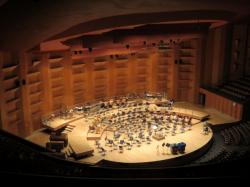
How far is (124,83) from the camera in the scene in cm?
1755

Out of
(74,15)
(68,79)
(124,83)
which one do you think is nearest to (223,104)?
(124,83)

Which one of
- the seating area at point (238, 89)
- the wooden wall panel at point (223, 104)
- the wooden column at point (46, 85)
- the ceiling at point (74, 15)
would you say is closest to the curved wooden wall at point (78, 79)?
the wooden column at point (46, 85)

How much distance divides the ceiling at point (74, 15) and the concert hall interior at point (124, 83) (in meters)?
0.03

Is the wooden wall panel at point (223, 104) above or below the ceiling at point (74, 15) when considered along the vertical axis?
below

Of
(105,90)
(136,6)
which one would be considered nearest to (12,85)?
(105,90)

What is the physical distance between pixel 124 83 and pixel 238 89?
6067 mm

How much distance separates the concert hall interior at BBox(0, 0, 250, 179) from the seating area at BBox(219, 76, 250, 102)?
53 mm

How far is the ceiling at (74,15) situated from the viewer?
6359 mm

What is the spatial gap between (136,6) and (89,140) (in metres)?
6.74

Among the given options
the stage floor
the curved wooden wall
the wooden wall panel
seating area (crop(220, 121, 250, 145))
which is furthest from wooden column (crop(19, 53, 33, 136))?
the wooden wall panel

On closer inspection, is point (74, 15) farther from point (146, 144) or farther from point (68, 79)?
point (68, 79)

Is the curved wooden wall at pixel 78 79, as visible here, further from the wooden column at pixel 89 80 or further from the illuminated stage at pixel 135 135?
the illuminated stage at pixel 135 135

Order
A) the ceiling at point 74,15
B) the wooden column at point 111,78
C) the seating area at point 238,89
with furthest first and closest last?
the wooden column at point 111,78 → the seating area at point 238,89 → the ceiling at point 74,15

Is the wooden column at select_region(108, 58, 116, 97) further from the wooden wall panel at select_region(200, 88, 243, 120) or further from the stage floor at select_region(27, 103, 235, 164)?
the wooden wall panel at select_region(200, 88, 243, 120)
